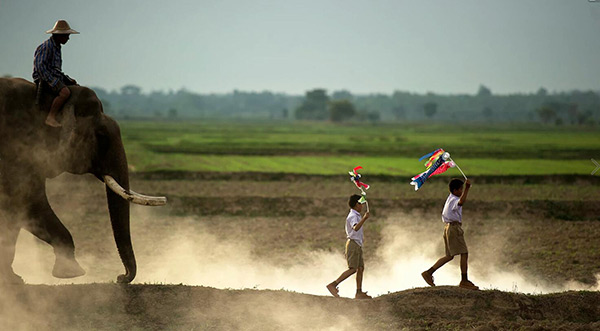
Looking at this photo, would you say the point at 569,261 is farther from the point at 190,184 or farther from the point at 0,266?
the point at 190,184

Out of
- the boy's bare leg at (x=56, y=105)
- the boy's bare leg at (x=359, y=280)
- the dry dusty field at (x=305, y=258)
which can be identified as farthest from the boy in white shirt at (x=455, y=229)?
the boy's bare leg at (x=56, y=105)

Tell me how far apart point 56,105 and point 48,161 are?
33.8 inches

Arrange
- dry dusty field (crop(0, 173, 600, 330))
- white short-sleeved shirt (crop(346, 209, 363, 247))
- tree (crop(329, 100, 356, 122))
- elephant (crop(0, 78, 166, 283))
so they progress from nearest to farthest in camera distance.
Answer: dry dusty field (crop(0, 173, 600, 330)), elephant (crop(0, 78, 166, 283)), white short-sleeved shirt (crop(346, 209, 363, 247)), tree (crop(329, 100, 356, 122))

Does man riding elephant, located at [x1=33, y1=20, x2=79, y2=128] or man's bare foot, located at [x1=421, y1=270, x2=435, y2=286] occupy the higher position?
man riding elephant, located at [x1=33, y1=20, x2=79, y2=128]

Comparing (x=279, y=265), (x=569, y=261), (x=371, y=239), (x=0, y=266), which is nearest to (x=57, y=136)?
(x=0, y=266)

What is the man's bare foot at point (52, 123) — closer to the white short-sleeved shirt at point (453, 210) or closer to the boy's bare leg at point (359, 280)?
the boy's bare leg at point (359, 280)

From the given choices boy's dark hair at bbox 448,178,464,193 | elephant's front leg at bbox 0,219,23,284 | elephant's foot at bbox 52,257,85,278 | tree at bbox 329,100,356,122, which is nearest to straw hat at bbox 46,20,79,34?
elephant's front leg at bbox 0,219,23,284

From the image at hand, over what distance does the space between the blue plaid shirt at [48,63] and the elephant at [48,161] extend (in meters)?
0.32

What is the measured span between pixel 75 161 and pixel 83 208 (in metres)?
13.3

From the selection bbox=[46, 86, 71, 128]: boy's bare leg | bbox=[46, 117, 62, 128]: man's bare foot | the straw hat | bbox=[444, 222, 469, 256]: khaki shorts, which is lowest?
bbox=[444, 222, 469, 256]: khaki shorts

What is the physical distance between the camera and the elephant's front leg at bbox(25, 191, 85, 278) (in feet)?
31.2

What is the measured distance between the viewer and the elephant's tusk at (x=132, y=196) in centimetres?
858

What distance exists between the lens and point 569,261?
14578mm

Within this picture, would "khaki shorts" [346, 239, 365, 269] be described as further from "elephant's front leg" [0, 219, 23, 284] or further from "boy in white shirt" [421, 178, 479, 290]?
"elephant's front leg" [0, 219, 23, 284]
